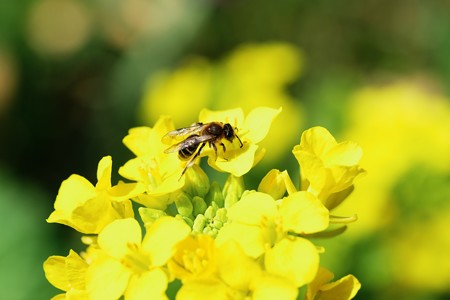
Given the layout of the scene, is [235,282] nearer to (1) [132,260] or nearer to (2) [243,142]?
(1) [132,260]

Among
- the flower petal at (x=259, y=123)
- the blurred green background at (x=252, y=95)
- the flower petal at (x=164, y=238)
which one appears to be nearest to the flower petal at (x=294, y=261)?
the flower petal at (x=164, y=238)

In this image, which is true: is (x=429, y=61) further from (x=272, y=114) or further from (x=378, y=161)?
(x=272, y=114)

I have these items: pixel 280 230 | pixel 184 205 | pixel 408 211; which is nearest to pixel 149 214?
pixel 184 205

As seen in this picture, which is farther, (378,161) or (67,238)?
(67,238)

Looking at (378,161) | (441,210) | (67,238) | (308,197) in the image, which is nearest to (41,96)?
(67,238)

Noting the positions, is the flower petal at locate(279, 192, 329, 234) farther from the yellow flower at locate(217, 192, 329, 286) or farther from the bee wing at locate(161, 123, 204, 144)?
the bee wing at locate(161, 123, 204, 144)

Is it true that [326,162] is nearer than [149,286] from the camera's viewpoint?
No
